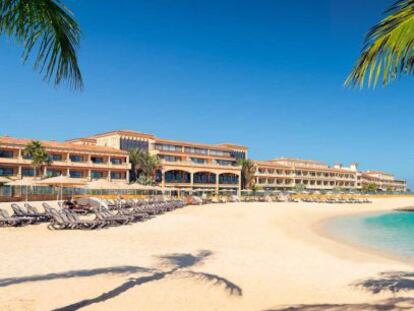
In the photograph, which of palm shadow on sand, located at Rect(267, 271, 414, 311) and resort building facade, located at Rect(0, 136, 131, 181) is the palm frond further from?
resort building facade, located at Rect(0, 136, 131, 181)

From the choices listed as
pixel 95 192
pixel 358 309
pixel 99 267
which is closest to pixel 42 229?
pixel 99 267

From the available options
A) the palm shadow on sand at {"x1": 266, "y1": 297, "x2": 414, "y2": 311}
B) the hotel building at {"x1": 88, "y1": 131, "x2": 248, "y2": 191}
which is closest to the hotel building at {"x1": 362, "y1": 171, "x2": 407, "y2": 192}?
the hotel building at {"x1": 88, "y1": 131, "x2": 248, "y2": 191}

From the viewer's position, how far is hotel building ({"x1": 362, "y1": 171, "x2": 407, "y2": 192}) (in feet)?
369

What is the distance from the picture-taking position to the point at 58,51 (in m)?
4.33

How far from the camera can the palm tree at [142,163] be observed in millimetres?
57906

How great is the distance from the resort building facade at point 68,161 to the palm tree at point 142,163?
4.75 ft

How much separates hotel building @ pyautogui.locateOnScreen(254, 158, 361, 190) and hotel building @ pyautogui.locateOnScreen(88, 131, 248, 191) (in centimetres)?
888

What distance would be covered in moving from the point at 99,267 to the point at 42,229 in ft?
25.8

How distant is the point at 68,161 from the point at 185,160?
850 inches

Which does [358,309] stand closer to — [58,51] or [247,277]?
[247,277]

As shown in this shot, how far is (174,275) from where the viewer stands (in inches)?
343

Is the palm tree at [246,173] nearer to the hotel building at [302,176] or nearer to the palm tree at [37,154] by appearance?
the hotel building at [302,176]

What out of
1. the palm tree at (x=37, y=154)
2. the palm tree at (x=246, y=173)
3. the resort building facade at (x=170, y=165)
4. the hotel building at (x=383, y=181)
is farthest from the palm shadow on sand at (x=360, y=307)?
the hotel building at (x=383, y=181)

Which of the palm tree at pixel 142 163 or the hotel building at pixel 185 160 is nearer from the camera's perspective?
the palm tree at pixel 142 163
